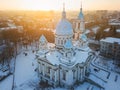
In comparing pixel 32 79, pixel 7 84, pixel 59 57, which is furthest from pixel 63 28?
pixel 7 84

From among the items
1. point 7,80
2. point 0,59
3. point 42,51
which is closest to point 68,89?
point 42,51

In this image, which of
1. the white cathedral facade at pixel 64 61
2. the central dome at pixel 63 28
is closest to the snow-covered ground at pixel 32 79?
the white cathedral facade at pixel 64 61


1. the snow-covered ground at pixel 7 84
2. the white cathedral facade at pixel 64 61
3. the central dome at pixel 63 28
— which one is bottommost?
the snow-covered ground at pixel 7 84

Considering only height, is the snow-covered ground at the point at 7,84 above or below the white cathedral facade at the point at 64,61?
below

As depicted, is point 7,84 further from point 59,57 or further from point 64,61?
point 64,61

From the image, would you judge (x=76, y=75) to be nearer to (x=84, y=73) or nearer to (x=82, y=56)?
(x=84, y=73)

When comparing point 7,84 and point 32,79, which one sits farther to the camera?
point 32,79

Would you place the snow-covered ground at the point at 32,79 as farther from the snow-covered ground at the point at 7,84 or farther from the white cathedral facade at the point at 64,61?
the white cathedral facade at the point at 64,61

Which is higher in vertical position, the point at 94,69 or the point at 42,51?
the point at 42,51

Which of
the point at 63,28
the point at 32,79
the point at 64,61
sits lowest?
the point at 32,79
